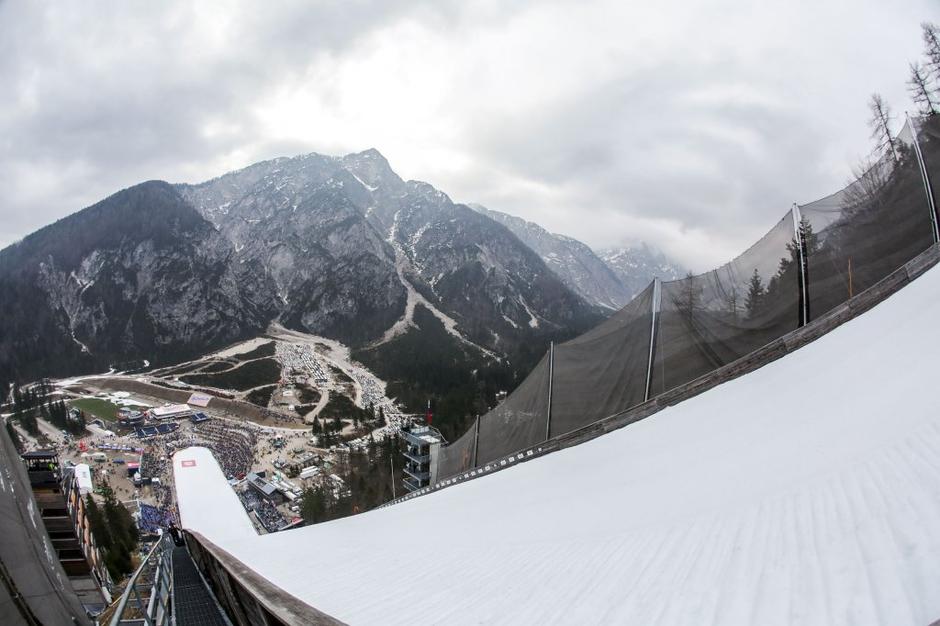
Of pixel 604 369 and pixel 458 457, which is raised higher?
pixel 604 369

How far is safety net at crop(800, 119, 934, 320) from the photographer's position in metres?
7.67

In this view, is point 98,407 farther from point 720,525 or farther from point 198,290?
point 720,525

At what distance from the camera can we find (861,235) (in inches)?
307

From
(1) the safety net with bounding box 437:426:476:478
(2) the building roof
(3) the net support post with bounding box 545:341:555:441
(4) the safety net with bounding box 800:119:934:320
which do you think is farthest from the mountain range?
(4) the safety net with bounding box 800:119:934:320

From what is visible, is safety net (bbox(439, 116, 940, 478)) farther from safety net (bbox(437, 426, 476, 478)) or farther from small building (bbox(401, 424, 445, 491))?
small building (bbox(401, 424, 445, 491))

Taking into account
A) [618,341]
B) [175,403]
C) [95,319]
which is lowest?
[618,341]

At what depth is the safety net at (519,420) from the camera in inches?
367

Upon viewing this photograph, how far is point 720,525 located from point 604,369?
17.8ft

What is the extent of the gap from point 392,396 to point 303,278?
10230 centimetres

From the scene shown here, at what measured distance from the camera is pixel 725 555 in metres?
2.70

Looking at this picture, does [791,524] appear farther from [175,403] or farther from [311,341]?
[311,341]

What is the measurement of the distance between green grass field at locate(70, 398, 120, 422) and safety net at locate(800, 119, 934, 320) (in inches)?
3587

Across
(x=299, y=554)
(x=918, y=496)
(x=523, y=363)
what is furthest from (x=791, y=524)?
(x=523, y=363)

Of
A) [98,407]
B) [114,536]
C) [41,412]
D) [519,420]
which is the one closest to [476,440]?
[519,420]
